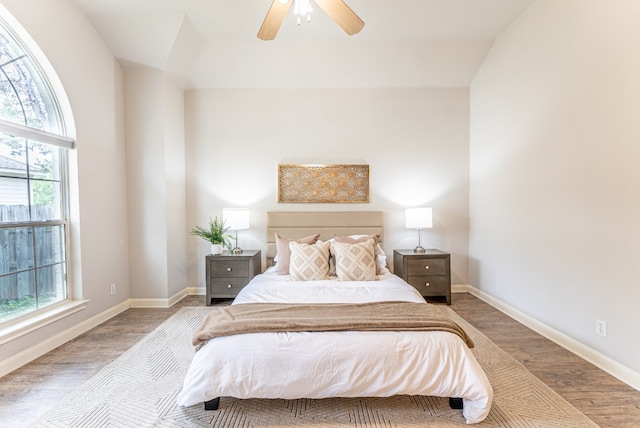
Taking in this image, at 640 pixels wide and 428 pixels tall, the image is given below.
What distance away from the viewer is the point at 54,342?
2717mm

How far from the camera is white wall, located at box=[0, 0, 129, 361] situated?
277cm

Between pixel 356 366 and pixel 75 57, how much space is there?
393 centimetres

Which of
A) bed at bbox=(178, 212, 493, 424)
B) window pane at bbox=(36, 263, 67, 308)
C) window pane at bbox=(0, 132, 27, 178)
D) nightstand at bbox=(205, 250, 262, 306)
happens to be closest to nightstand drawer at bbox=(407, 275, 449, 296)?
bed at bbox=(178, 212, 493, 424)

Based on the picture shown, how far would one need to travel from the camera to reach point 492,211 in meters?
3.80

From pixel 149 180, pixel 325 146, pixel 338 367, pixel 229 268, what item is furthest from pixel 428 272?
pixel 149 180

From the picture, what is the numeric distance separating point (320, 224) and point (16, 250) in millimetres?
3103

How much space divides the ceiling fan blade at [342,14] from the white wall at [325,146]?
2.03 meters

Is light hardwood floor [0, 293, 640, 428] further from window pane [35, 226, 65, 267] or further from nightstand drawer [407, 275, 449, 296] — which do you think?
window pane [35, 226, 65, 267]

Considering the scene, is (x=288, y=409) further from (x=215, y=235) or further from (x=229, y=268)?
(x=215, y=235)

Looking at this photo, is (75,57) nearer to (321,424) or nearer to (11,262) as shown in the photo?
(11,262)

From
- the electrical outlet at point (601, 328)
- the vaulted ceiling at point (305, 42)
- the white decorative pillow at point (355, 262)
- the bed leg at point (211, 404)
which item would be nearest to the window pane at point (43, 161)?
the vaulted ceiling at point (305, 42)

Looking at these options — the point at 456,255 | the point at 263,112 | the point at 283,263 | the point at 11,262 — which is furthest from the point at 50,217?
the point at 456,255

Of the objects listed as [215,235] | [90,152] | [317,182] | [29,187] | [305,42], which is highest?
[305,42]

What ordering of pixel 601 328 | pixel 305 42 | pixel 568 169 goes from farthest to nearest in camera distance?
pixel 305 42, pixel 568 169, pixel 601 328
